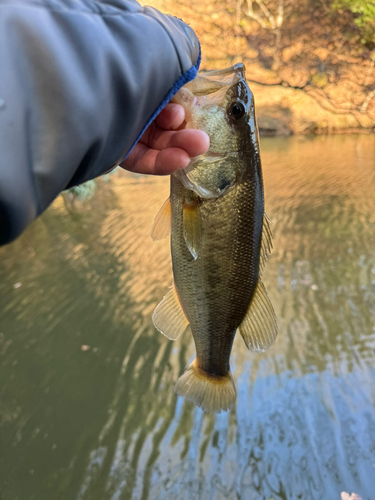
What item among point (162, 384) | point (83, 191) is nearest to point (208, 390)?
point (162, 384)

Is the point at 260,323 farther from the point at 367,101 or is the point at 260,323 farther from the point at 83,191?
the point at 367,101

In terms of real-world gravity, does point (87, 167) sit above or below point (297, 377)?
above

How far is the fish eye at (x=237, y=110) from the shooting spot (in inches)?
46.3

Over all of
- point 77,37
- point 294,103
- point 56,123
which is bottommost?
point 294,103

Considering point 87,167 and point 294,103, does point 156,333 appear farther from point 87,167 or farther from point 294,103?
point 294,103

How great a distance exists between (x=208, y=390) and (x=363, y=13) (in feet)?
58.2

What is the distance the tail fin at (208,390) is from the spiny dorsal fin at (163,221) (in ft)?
2.07

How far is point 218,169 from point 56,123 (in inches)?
25.6

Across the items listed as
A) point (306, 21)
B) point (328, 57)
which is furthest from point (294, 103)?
point (306, 21)

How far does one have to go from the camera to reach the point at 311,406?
9.63 ft

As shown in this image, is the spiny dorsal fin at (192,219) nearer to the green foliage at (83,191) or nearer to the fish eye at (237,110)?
the fish eye at (237,110)

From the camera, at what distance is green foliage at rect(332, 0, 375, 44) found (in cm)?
1391

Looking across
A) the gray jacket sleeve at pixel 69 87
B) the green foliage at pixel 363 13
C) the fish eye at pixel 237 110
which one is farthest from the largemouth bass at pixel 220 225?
the green foliage at pixel 363 13

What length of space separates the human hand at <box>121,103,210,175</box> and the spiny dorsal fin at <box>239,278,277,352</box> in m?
0.55
